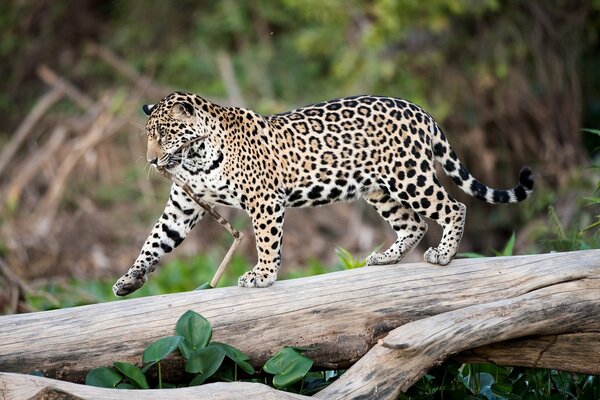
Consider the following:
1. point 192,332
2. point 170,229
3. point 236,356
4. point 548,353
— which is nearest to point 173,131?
point 170,229

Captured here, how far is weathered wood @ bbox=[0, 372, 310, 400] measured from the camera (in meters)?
5.32

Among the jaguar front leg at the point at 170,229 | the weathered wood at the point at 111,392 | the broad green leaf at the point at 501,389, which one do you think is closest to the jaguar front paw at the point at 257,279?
the jaguar front leg at the point at 170,229

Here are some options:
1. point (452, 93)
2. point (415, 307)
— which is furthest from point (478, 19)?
point (415, 307)

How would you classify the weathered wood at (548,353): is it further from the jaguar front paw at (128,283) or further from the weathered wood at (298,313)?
the jaguar front paw at (128,283)

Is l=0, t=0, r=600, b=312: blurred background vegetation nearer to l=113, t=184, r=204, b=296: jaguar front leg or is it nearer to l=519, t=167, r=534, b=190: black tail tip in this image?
l=113, t=184, r=204, b=296: jaguar front leg

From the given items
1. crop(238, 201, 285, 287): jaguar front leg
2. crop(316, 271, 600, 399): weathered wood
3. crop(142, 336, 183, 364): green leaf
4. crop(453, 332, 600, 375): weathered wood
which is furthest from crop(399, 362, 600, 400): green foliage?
crop(142, 336, 183, 364): green leaf

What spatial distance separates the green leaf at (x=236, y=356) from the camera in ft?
20.7

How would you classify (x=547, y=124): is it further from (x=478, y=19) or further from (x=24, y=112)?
(x=24, y=112)

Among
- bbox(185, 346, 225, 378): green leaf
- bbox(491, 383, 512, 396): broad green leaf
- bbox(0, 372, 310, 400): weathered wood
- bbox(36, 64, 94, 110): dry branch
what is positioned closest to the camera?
bbox(0, 372, 310, 400): weathered wood

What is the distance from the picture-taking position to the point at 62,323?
6332mm

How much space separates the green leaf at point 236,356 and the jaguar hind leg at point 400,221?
1.58 m

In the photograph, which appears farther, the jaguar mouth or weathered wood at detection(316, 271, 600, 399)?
the jaguar mouth

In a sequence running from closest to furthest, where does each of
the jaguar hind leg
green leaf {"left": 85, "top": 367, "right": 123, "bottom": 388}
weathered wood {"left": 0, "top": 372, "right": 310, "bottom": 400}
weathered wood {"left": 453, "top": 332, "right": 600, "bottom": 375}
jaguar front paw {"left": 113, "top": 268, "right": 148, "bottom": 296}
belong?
weathered wood {"left": 0, "top": 372, "right": 310, "bottom": 400} → green leaf {"left": 85, "top": 367, "right": 123, "bottom": 388} → weathered wood {"left": 453, "top": 332, "right": 600, "bottom": 375} → jaguar front paw {"left": 113, "top": 268, "right": 148, "bottom": 296} → the jaguar hind leg

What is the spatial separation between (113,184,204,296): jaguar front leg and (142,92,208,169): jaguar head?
0.41m
